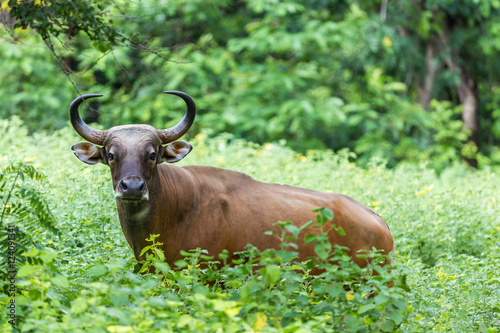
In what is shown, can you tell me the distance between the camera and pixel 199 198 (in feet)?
20.5

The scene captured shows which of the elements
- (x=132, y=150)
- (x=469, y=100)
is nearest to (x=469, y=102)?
(x=469, y=100)

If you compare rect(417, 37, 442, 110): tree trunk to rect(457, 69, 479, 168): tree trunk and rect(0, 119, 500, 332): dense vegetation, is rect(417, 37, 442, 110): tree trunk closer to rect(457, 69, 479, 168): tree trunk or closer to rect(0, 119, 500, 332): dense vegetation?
rect(457, 69, 479, 168): tree trunk

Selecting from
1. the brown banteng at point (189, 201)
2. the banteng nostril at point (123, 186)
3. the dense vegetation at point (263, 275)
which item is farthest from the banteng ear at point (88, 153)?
the banteng nostril at point (123, 186)

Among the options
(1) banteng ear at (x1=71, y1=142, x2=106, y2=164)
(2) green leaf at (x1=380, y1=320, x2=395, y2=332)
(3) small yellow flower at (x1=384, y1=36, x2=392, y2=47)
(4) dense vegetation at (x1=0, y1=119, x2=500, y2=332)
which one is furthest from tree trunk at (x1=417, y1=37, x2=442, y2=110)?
(2) green leaf at (x1=380, y1=320, x2=395, y2=332)

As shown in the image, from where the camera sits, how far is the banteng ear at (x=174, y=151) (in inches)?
249

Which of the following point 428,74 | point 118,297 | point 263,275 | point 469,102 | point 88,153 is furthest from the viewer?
point 469,102

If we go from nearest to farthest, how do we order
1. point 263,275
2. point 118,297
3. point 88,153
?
point 118,297
point 263,275
point 88,153

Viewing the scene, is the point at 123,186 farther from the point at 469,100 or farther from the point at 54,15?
the point at 469,100

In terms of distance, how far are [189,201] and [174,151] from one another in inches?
21.2

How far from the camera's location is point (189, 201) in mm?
6191

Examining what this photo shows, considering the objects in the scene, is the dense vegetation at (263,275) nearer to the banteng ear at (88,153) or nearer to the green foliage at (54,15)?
the banteng ear at (88,153)

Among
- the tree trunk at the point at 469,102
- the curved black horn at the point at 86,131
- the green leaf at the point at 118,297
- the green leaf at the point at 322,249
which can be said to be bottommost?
the tree trunk at the point at 469,102

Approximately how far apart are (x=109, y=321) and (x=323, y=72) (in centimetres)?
1517

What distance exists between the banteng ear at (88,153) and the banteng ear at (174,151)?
23.9 inches
